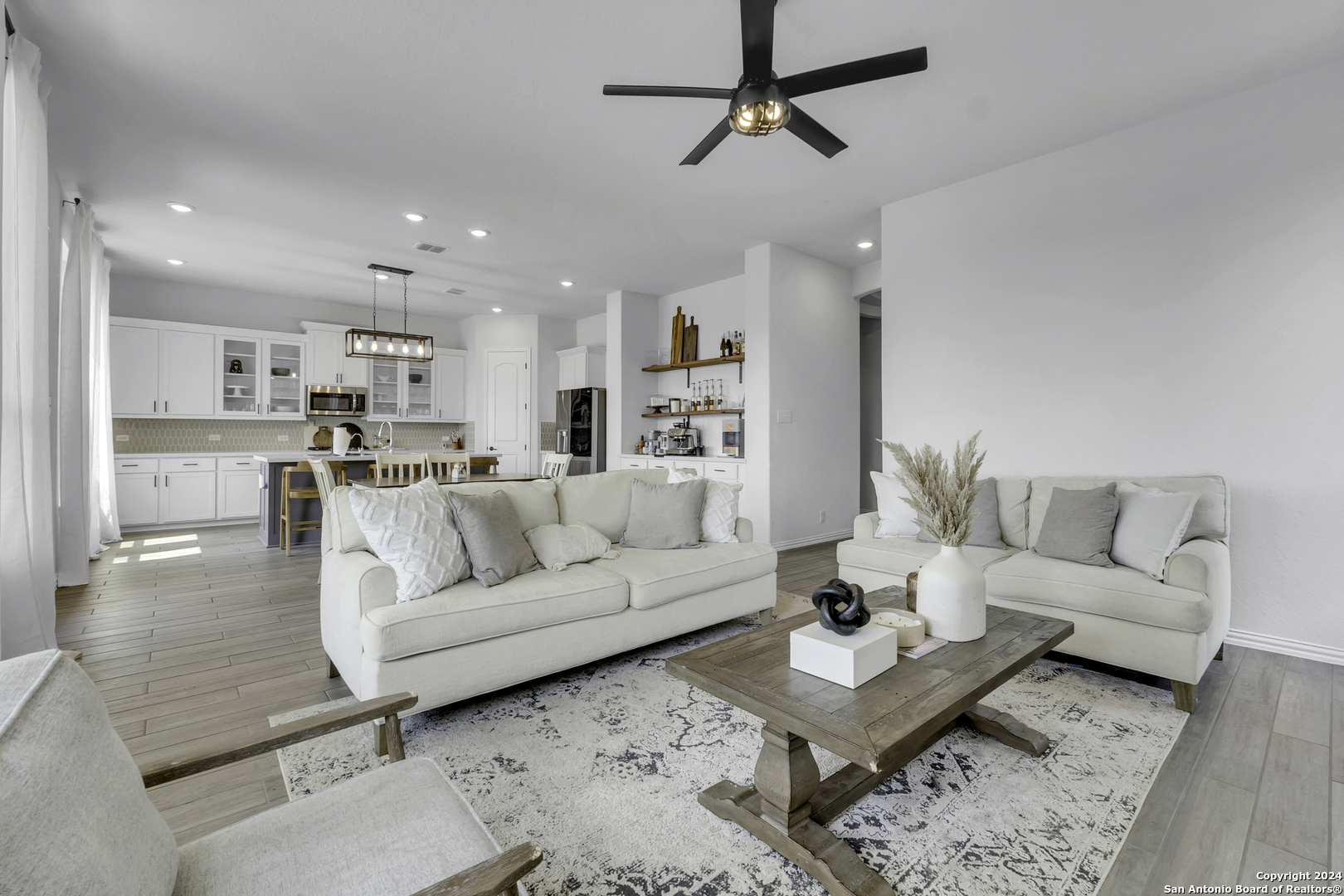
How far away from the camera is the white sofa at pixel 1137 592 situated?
244 centimetres

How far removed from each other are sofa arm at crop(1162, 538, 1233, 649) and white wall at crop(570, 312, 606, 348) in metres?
7.22

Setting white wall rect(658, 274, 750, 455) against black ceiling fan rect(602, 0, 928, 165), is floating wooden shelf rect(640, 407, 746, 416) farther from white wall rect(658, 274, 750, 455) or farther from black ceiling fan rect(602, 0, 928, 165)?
black ceiling fan rect(602, 0, 928, 165)

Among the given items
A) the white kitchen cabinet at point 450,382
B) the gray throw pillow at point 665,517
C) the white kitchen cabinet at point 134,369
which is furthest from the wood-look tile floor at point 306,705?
the white kitchen cabinet at point 450,382

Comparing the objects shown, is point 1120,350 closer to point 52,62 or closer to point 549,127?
point 549,127

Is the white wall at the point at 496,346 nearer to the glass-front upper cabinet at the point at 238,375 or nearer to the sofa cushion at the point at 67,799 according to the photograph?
the glass-front upper cabinet at the point at 238,375

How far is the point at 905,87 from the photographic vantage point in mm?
3074

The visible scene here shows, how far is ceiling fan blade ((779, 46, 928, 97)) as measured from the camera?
7.45ft

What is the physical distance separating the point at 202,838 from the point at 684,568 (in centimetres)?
215

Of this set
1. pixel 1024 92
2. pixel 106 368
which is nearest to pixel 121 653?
pixel 106 368

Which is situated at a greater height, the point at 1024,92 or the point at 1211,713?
the point at 1024,92

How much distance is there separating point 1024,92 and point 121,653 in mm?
5544

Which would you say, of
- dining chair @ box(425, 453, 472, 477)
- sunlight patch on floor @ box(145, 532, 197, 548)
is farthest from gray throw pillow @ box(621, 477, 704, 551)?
sunlight patch on floor @ box(145, 532, 197, 548)

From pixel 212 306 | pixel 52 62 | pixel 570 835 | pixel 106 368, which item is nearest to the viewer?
pixel 570 835

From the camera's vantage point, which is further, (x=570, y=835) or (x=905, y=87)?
(x=905, y=87)
